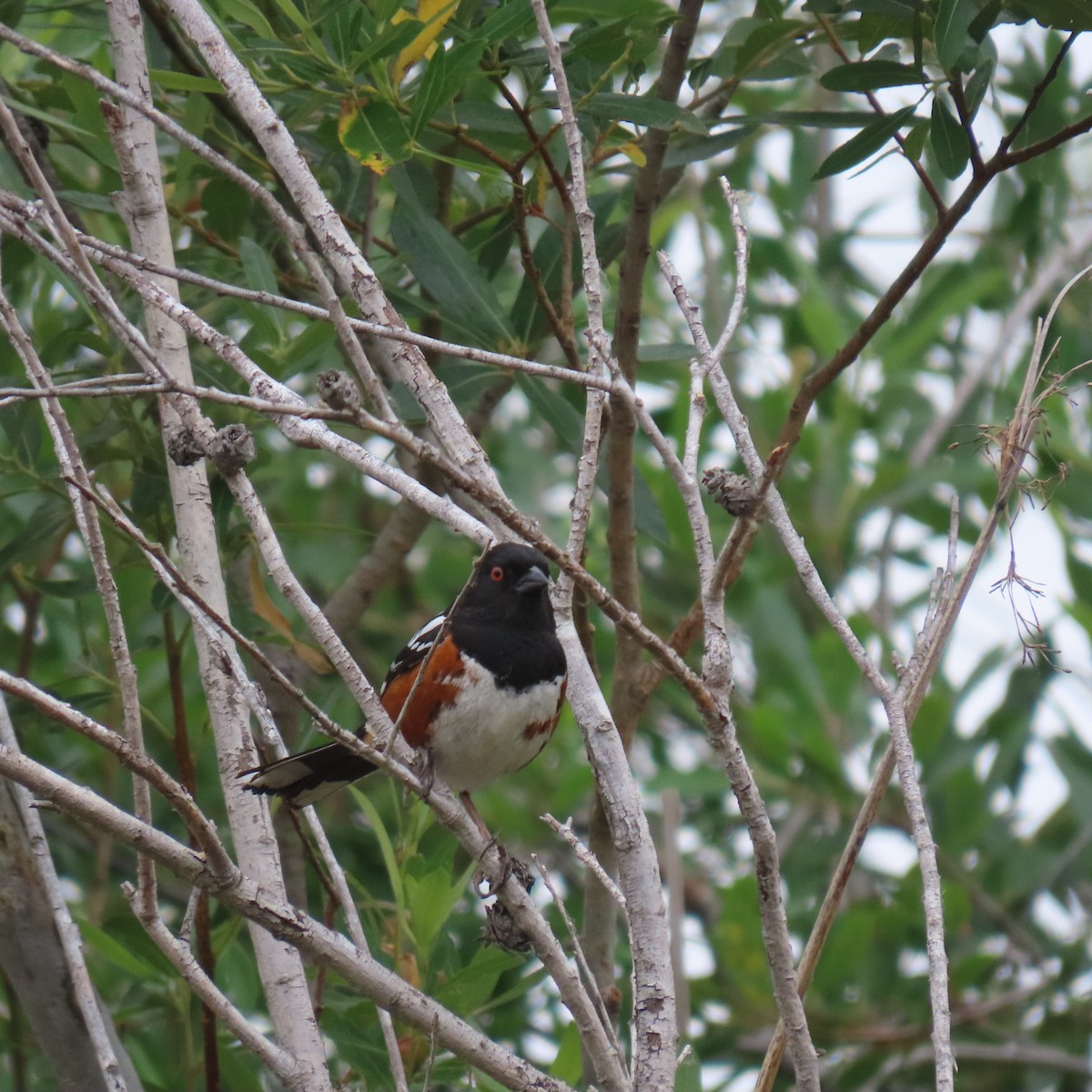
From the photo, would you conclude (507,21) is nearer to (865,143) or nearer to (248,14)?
(248,14)

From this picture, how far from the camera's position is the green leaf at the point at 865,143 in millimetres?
3020

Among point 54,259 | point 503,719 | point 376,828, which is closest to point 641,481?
point 503,719

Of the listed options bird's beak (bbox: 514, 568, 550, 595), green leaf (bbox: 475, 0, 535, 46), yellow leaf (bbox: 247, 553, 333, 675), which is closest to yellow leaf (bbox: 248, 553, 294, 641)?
yellow leaf (bbox: 247, 553, 333, 675)

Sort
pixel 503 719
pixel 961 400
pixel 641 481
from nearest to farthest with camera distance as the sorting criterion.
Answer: pixel 503 719
pixel 641 481
pixel 961 400

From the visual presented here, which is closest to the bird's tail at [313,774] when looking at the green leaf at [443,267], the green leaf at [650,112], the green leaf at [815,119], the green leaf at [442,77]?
the green leaf at [443,267]

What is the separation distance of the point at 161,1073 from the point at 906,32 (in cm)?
321

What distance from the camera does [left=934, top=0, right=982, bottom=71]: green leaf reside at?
261 cm

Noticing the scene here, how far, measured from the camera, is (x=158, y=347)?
2.66m

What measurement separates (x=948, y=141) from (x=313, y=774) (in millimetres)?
1823

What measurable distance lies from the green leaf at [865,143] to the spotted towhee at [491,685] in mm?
1053

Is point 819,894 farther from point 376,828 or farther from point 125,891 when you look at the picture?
point 125,891

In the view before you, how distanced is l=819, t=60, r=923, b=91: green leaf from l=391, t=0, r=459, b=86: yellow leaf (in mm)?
821

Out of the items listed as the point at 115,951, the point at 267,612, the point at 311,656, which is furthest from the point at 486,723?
the point at 115,951

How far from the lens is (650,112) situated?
2.80 m
